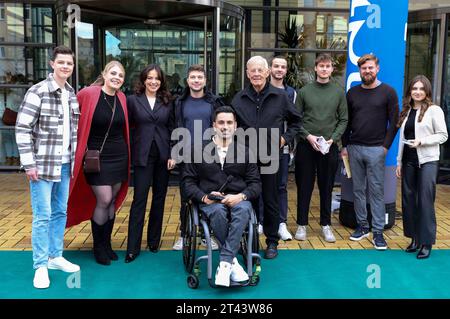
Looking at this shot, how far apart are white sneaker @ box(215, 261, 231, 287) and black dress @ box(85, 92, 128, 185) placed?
1103mm

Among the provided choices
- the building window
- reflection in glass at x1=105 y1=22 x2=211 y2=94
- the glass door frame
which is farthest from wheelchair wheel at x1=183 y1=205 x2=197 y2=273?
the building window

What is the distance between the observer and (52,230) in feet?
11.7

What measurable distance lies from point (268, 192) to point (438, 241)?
1.79 metres

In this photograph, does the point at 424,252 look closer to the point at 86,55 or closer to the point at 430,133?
the point at 430,133

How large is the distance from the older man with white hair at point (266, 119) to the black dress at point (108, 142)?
940 millimetres

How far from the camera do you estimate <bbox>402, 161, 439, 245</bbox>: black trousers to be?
391cm

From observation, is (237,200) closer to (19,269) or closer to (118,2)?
(19,269)

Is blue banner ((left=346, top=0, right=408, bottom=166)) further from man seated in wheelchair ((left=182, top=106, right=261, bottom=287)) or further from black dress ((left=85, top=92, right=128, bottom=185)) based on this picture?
black dress ((left=85, top=92, right=128, bottom=185))

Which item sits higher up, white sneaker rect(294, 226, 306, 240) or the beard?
the beard

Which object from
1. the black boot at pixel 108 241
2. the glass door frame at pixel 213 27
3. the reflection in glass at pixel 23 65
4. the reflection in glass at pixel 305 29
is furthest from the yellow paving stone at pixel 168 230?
the reflection in glass at pixel 305 29

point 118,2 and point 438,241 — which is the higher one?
point 118,2

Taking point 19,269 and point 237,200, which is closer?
point 237,200

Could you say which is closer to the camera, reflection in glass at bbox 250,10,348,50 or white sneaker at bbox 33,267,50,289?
white sneaker at bbox 33,267,50,289
